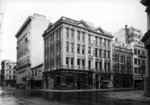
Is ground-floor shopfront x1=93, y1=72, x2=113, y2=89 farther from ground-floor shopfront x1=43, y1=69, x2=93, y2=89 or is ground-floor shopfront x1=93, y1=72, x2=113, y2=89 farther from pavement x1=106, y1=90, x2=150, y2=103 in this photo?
pavement x1=106, y1=90, x2=150, y2=103

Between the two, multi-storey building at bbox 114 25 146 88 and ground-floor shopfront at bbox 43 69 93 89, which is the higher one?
multi-storey building at bbox 114 25 146 88

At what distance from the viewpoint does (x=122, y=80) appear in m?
59.7

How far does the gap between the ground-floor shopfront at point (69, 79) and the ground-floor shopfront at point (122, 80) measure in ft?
38.0

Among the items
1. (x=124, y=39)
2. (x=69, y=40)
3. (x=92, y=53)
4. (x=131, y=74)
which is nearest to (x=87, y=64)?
(x=92, y=53)

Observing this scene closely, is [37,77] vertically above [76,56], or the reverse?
[76,56]

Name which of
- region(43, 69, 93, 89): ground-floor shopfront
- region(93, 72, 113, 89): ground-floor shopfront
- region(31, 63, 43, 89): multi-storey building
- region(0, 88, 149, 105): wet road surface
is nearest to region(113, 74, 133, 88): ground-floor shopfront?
region(93, 72, 113, 89): ground-floor shopfront

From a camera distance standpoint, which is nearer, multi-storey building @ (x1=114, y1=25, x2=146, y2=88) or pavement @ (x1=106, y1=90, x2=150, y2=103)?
pavement @ (x1=106, y1=90, x2=150, y2=103)

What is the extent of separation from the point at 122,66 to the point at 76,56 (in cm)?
2089

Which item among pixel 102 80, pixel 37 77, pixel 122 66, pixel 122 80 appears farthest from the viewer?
pixel 122 66

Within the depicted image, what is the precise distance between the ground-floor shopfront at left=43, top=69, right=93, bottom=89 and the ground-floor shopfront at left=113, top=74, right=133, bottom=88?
38.0 ft

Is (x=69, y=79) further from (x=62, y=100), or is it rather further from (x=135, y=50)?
(x=135, y=50)

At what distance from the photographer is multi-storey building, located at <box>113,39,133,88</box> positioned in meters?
58.4

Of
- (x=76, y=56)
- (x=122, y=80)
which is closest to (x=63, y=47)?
(x=76, y=56)

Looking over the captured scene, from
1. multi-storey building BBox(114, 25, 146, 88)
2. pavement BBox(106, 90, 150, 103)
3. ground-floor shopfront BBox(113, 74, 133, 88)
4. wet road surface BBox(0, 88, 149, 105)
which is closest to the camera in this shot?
wet road surface BBox(0, 88, 149, 105)
